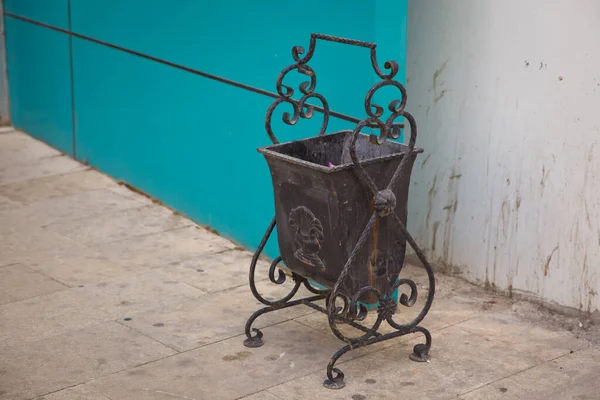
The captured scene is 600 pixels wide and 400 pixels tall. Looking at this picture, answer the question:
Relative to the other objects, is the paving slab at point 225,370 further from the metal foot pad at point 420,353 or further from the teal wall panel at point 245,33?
the teal wall panel at point 245,33

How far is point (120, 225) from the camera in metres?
6.64

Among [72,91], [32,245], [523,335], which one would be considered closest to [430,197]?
[523,335]

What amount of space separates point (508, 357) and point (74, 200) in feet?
12.6

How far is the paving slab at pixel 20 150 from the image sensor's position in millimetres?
8031

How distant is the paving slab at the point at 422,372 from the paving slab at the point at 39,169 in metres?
4.04

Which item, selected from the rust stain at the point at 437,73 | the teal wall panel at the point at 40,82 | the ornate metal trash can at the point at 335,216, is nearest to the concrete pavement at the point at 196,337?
the ornate metal trash can at the point at 335,216

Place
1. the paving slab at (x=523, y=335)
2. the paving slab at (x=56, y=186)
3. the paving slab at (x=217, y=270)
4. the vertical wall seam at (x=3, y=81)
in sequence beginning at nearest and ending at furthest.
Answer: the paving slab at (x=523, y=335) < the paving slab at (x=217, y=270) < the paving slab at (x=56, y=186) < the vertical wall seam at (x=3, y=81)

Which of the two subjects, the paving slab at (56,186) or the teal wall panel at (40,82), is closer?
the paving slab at (56,186)

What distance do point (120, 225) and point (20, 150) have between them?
83.4 inches

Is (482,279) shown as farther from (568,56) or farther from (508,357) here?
(568,56)

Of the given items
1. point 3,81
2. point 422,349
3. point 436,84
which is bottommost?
point 422,349

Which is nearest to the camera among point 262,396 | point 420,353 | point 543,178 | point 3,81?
point 262,396

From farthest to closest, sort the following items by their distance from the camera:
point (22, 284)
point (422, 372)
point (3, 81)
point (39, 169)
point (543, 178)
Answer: point (3, 81), point (39, 169), point (22, 284), point (543, 178), point (422, 372)

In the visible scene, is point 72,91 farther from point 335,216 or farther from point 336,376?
point 336,376
